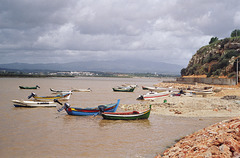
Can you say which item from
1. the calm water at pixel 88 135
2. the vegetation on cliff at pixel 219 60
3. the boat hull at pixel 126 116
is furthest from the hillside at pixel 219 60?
the calm water at pixel 88 135

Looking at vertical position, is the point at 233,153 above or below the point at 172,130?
above

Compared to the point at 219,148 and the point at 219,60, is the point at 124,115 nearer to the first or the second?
the point at 219,148

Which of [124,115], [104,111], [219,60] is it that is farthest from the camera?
[219,60]

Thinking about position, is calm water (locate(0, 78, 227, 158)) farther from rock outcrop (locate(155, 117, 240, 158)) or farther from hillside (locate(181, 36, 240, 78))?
hillside (locate(181, 36, 240, 78))

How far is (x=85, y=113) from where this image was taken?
76.4 feet

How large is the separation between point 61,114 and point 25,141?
32.4 ft

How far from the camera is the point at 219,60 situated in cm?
8238

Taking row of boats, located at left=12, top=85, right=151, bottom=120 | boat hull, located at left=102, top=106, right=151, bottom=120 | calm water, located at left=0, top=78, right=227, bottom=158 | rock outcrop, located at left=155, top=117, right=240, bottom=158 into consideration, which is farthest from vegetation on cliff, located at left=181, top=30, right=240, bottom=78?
rock outcrop, located at left=155, top=117, right=240, bottom=158

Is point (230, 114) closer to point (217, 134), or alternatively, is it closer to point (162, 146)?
point (162, 146)

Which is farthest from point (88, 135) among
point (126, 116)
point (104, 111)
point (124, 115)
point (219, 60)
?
point (219, 60)

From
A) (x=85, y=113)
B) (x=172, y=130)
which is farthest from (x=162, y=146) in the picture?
(x=85, y=113)

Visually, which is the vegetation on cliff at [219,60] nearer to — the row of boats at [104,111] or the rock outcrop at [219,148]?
the row of boats at [104,111]

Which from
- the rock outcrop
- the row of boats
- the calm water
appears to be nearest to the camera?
the rock outcrop

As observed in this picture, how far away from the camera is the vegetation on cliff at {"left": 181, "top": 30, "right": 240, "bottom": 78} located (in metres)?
70.3
